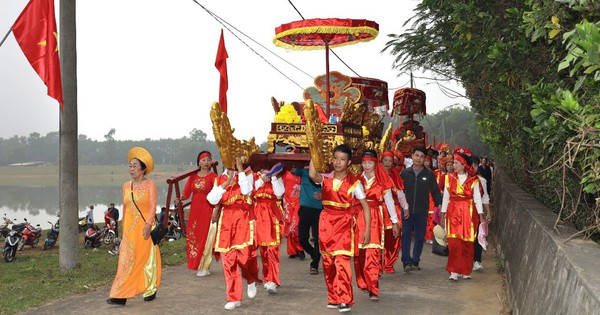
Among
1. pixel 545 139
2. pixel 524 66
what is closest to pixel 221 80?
pixel 524 66

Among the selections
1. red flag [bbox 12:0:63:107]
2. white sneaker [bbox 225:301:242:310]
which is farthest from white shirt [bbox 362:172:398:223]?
red flag [bbox 12:0:63:107]

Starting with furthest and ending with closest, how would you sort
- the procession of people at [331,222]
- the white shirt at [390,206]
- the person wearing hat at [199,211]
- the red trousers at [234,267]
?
1. the person wearing hat at [199,211]
2. the white shirt at [390,206]
3. the red trousers at [234,267]
4. the procession of people at [331,222]

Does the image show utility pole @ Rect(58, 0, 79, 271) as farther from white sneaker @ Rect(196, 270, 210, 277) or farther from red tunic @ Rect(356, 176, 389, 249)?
red tunic @ Rect(356, 176, 389, 249)

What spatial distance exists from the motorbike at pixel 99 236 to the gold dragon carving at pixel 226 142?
347 inches

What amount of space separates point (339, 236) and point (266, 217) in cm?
132

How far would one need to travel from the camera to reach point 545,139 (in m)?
4.96

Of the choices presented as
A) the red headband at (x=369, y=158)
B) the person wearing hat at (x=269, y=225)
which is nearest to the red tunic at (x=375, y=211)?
the red headband at (x=369, y=158)

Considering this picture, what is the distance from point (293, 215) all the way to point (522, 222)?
490 centimetres

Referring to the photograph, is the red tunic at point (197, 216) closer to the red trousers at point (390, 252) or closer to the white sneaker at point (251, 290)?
the white sneaker at point (251, 290)

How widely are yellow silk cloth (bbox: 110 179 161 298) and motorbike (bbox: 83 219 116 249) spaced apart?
793 centimetres

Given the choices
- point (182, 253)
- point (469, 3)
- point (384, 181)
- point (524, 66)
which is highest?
point (469, 3)

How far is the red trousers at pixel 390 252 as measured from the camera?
29.7ft

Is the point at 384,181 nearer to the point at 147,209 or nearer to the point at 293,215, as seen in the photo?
the point at 147,209

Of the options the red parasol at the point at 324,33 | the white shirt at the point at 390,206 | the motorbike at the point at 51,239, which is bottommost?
the motorbike at the point at 51,239
